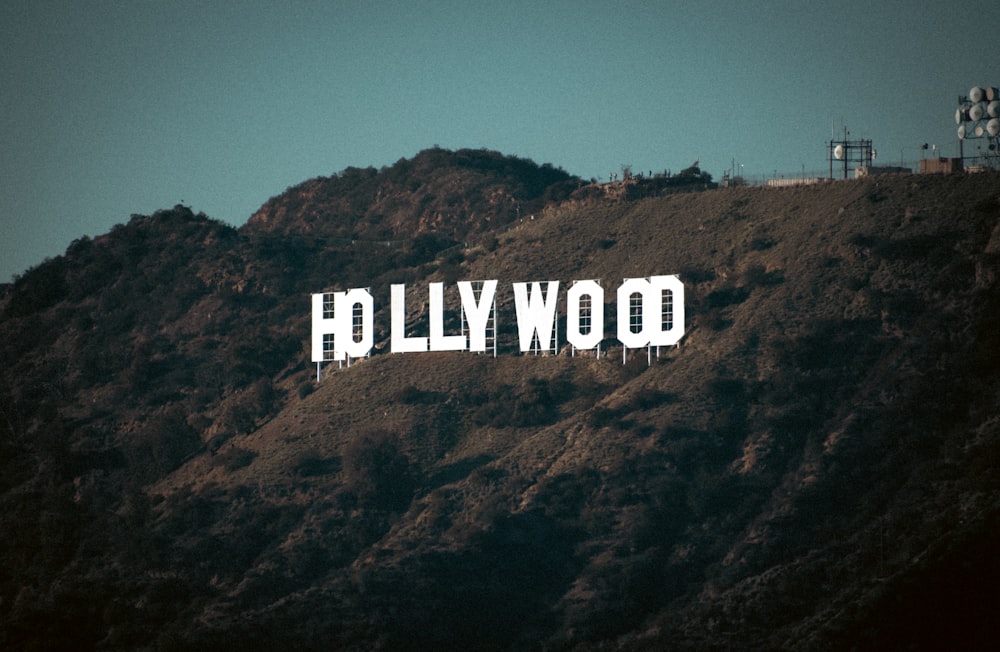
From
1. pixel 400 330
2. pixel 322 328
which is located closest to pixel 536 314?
pixel 400 330

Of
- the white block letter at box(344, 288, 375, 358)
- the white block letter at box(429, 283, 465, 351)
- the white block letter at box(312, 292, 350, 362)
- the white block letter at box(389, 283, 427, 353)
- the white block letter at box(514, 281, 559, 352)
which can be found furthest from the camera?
the white block letter at box(312, 292, 350, 362)

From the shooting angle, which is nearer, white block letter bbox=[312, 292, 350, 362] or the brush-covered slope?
white block letter bbox=[312, 292, 350, 362]

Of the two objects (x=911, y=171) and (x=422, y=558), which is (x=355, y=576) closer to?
(x=422, y=558)

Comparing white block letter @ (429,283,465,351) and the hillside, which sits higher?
white block letter @ (429,283,465,351)

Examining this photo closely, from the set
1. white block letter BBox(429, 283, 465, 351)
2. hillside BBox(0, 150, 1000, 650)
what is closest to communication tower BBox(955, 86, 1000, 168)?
hillside BBox(0, 150, 1000, 650)

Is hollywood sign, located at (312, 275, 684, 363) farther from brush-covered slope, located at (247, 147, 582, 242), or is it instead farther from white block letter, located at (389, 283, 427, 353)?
brush-covered slope, located at (247, 147, 582, 242)

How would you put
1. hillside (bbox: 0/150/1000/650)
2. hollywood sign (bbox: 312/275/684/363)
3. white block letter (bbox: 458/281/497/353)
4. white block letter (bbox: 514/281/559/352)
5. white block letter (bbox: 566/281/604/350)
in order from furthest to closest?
white block letter (bbox: 458/281/497/353) < white block letter (bbox: 514/281/559/352) < white block letter (bbox: 566/281/604/350) < hollywood sign (bbox: 312/275/684/363) < hillside (bbox: 0/150/1000/650)

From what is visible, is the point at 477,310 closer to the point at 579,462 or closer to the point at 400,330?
the point at 400,330
